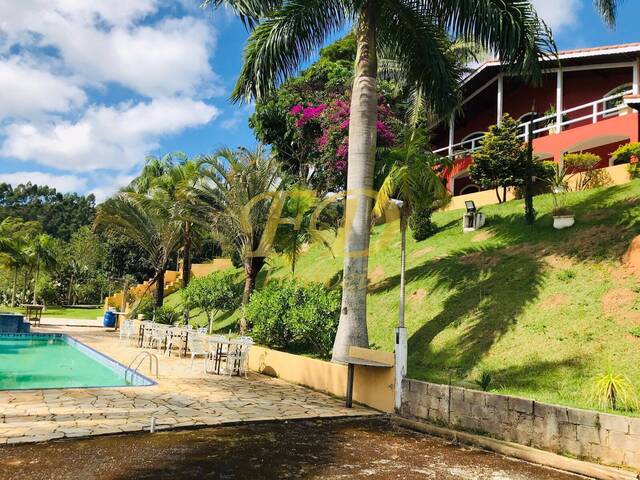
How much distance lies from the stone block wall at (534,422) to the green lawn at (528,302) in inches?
31.6

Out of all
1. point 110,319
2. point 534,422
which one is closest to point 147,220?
point 110,319

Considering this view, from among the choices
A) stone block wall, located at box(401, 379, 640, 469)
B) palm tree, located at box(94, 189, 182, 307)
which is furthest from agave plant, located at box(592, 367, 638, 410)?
palm tree, located at box(94, 189, 182, 307)

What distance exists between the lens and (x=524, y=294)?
1166cm

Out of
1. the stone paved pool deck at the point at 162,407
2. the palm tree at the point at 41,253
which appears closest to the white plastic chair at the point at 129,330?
the stone paved pool deck at the point at 162,407

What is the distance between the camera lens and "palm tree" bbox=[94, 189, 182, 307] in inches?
923

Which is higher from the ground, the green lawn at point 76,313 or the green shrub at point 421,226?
the green shrub at point 421,226

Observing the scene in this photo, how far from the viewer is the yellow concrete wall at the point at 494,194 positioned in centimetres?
1714

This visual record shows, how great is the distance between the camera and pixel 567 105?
25516mm

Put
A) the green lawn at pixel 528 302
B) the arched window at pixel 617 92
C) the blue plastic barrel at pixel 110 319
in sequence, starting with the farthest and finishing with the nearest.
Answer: the blue plastic barrel at pixel 110 319 → the arched window at pixel 617 92 → the green lawn at pixel 528 302

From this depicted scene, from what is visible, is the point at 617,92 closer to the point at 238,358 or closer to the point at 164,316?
the point at 238,358

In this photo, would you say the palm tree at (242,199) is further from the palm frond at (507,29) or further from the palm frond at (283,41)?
the palm frond at (507,29)

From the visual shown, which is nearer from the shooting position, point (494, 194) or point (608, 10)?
point (608, 10)

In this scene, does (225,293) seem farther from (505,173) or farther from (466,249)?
(505,173)

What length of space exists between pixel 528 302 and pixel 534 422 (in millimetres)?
4948
